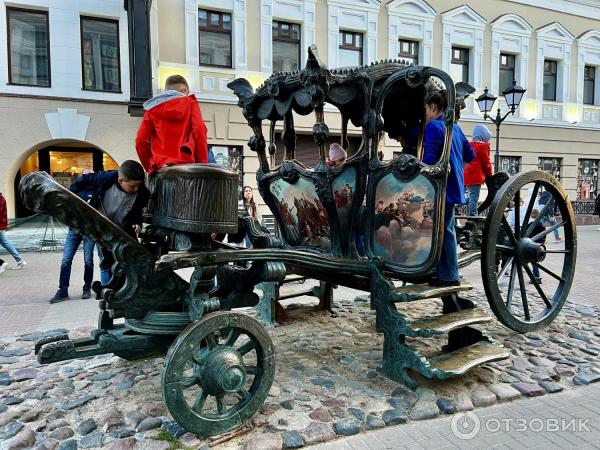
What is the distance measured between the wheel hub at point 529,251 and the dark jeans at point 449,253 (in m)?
0.91

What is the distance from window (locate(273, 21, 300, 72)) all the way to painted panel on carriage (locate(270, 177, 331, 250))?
10.1 meters

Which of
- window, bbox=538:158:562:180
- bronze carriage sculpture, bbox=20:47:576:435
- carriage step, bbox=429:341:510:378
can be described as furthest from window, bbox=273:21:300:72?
carriage step, bbox=429:341:510:378

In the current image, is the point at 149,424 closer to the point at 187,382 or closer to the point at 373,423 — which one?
the point at 187,382

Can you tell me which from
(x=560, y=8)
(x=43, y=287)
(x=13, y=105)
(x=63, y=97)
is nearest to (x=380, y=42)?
(x=560, y=8)

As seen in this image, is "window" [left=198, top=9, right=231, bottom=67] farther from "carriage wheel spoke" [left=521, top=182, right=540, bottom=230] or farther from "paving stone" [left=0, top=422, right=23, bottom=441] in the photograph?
"paving stone" [left=0, top=422, right=23, bottom=441]

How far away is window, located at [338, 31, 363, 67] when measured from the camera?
14102mm

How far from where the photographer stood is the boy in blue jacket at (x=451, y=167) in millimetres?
3451

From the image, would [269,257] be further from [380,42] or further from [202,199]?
[380,42]

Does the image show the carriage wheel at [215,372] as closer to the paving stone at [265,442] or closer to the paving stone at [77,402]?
the paving stone at [265,442]

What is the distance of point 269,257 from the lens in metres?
3.06

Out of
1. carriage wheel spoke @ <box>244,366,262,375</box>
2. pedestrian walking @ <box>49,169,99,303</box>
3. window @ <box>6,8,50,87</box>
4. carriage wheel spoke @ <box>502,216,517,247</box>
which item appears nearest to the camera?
carriage wheel spoke @ <box>244,366,262,375</box>

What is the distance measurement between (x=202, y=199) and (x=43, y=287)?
5.38 metres

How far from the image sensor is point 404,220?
3.51m

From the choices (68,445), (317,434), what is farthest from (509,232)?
(68,445)
